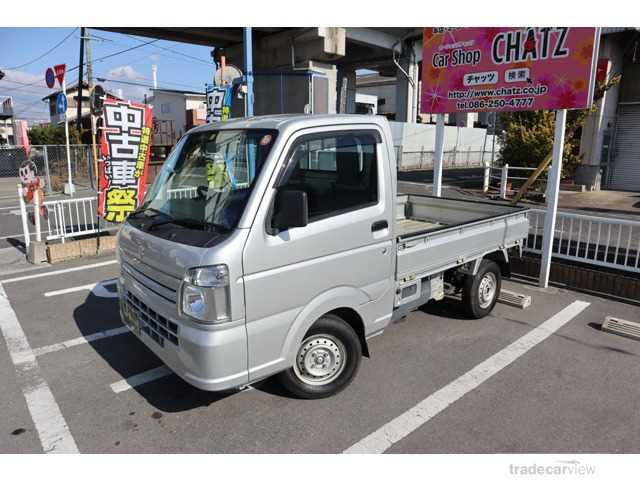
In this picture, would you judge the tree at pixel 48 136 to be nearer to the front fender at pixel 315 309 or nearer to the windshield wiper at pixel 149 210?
the windshield wiper at pixel 149 210

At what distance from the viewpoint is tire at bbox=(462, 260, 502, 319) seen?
15.7 ft

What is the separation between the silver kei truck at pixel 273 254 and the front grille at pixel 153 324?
14 millimetres

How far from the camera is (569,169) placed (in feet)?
47.0

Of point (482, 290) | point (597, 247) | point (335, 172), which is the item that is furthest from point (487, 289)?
point (335, 172)

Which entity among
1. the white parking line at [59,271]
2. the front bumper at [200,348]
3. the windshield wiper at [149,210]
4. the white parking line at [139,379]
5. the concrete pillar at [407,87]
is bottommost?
the white parking line at [139,379]

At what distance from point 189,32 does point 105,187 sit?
878 centimetres

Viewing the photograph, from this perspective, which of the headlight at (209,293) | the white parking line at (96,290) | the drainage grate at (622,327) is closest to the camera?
the headlight at (209,293)

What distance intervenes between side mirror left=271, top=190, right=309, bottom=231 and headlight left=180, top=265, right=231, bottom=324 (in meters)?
0.46

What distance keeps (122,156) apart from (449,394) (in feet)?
19.8

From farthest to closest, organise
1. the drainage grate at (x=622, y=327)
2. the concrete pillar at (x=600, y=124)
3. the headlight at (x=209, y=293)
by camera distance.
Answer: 1. the concrete pillar at (x=600, y=124)
2. the drainage grate at (x=622, y=327)
3. the headlight at (x=209, y=293)

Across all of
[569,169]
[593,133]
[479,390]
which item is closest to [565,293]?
[479,390]

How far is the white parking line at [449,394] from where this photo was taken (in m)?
2.97

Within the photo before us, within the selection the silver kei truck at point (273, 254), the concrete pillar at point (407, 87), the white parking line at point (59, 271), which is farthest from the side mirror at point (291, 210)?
the concrete pillar at point (407, 87)

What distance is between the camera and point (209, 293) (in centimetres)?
266
